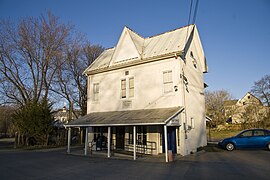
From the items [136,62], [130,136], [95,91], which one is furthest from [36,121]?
[136,62]

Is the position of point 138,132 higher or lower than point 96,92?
lower

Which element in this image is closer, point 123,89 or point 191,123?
point 191,123

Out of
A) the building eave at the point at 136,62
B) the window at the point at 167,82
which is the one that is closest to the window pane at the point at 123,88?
the building eave at the point at 136,62

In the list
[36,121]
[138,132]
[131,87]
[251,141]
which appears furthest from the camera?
[36,121]

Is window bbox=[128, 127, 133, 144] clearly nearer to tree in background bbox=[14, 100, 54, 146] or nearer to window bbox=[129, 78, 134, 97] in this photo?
window bbox=[129, 78, 134, 97]

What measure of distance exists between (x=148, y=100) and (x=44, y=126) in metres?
12.3

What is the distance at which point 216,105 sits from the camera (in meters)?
50.2

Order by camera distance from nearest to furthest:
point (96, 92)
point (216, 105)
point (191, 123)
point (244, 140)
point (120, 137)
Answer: point (244, 140) → point (191, 123) → point (120, 137) → point (96, 92) → point (216, 105)

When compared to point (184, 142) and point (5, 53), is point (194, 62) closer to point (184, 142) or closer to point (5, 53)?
point (184, 142)

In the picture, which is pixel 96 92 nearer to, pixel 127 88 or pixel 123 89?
pixel 123 89

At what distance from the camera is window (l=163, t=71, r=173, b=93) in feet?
47.4

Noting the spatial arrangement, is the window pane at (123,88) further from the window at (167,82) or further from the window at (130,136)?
the window at (167,82)

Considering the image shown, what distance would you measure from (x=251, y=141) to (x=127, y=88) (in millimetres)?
9862

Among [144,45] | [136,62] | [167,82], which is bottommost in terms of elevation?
[167,82]
